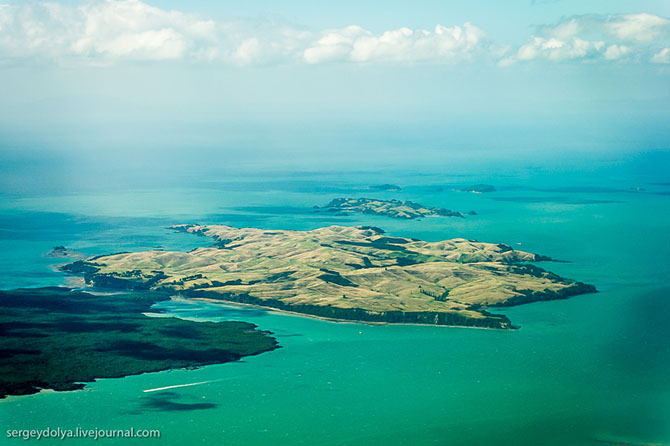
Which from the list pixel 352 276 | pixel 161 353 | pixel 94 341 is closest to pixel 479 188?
pixel 352 276

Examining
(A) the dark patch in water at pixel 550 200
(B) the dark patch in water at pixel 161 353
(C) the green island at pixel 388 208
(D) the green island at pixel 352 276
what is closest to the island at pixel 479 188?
(A) the dark patch in water at pixel 550 200

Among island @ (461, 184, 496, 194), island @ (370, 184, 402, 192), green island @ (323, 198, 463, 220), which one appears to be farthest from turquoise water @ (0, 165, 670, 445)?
island @ (370, 184, 402, 192)

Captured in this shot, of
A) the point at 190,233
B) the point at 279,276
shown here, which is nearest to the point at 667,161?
the point at 190,233

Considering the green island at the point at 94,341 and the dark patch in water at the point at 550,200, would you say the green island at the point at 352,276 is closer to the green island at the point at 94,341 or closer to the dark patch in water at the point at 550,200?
the green island at the point at 94,341

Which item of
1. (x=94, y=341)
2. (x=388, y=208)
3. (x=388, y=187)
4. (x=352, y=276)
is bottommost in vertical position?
(x=94, y=341)

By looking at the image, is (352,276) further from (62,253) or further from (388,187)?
(388,187)

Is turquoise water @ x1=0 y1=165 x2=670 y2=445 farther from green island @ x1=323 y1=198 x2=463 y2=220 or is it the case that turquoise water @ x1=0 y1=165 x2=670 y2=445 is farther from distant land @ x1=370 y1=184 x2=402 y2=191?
distant land @ x1=370 y1=184 x2=402 y2=191
